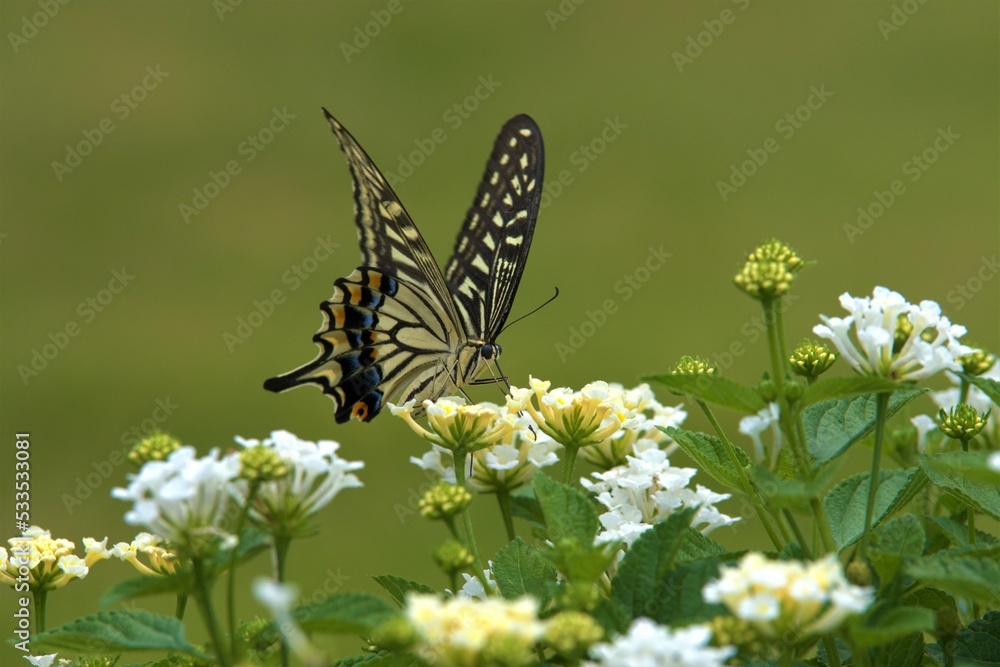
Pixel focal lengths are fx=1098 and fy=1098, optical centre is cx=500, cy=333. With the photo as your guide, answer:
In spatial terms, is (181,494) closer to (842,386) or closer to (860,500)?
(842,386)

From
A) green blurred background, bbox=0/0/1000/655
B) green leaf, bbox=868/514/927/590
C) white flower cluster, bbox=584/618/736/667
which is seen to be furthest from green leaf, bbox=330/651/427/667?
green blurred background, bbox=0/0/1000/655

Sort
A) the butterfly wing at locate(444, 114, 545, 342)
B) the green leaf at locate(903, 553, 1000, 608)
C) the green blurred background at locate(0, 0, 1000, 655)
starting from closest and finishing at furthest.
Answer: the green leaf at locate(903, 553, 1000, 608) < the butterfly wing at locate(444, 114, 545, 342) < the green blurred background at locate(0, 0, 1000, 655)

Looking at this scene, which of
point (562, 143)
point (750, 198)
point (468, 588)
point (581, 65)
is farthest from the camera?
point (581, 65)

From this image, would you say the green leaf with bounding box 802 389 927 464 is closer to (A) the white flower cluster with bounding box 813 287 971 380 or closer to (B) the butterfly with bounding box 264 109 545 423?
(A) the white flower cluster with bounding box 813 287 971 380

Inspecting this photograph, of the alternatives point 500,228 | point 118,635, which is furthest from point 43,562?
point 500,228

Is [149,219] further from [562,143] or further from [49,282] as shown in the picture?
[562,143]

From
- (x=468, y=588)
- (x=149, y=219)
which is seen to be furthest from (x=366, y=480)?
(x=468, y=588)

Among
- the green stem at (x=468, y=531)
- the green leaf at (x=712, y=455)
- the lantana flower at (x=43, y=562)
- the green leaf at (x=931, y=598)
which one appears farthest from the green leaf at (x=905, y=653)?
the lantana flower at (x=43, y=562)
